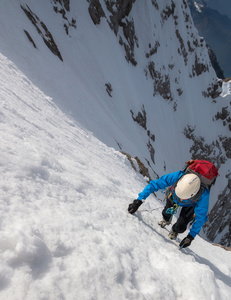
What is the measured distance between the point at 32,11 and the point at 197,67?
50.3m

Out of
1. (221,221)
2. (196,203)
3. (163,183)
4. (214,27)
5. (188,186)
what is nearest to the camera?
(188,186)

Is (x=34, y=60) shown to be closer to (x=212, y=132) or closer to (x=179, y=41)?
(x=179, y=41)

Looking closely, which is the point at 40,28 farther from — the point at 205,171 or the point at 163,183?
the point at 205,171

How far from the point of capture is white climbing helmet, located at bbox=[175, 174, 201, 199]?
13.9ft

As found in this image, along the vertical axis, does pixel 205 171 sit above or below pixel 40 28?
below

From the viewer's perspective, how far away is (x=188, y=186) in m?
4.27

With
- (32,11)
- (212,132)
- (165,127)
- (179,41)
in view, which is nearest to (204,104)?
(212,132)

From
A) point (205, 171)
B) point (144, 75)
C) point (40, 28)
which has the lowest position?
point (205, 171)

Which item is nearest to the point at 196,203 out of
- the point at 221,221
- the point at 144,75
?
the point at 144,75

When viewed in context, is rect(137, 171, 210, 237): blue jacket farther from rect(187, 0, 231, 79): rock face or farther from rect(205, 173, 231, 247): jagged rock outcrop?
rect(187, 0, 231, 79): rock face

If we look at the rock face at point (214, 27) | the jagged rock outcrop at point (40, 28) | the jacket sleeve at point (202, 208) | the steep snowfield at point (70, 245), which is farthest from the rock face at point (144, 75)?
the rock face at point (214, 27)

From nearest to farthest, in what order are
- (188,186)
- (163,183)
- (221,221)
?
1. (188,186)
2. (163,183)
3. (221,221)

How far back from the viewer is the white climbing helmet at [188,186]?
13.9ft

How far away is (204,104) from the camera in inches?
2351
